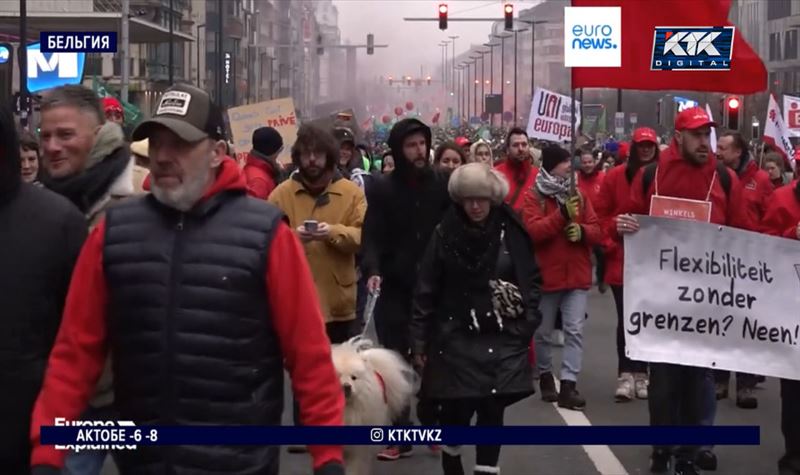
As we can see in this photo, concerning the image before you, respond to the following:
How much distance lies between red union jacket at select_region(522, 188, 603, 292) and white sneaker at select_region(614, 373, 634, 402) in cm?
71

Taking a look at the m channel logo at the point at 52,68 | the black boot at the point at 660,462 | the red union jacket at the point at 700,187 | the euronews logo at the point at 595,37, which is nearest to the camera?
the red union jacket at the point at 700,187

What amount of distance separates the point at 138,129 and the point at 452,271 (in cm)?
308

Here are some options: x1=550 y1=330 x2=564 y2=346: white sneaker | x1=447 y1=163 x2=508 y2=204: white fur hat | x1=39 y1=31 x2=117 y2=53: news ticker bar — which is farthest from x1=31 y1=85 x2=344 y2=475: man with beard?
x1=39 y1=31 x2=117 y2=53: news ticker bar

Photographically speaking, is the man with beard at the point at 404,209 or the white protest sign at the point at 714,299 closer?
the white protest sign at the point at 714,299

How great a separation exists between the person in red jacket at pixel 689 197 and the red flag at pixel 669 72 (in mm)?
1334

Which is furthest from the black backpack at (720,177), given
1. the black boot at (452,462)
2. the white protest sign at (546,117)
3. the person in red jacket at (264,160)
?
the white protest sign at (546,117)

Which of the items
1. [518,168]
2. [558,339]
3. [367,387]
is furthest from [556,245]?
[367,387]

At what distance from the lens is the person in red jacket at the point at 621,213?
9.81m

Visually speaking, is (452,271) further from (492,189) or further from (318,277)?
(318,277)

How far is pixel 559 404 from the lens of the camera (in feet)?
34.6

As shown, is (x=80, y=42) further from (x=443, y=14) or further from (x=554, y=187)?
(x=443, y=14)

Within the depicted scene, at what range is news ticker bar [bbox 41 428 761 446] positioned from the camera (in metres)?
3.90

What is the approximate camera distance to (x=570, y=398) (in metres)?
10.5

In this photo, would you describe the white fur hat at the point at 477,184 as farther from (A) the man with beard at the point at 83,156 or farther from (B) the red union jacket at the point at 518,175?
(B) the red union jacket at the point at 518,175
